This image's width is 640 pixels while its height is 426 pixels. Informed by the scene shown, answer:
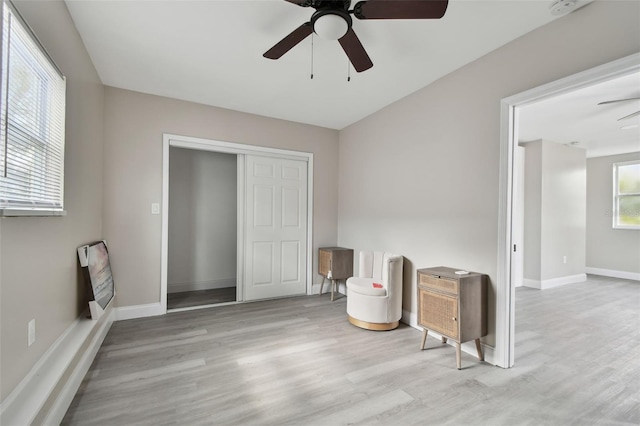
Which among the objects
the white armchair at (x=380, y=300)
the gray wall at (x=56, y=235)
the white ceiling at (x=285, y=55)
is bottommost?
the white armchair at (x=380, y=300)

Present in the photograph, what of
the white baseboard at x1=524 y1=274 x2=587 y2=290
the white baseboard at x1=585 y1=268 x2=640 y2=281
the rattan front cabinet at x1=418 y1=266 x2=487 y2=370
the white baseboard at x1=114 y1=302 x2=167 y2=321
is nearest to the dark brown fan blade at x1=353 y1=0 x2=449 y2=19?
the rattan front cabinet at x1=418 y1=266 x2=487 y2=370

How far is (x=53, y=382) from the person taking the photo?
1.50 metres

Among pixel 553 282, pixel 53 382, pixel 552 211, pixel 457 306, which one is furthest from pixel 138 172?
pixel 553 282

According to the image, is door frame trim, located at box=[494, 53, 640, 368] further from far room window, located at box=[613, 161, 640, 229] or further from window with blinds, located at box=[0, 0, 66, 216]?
far room window, located at box=[613, 161, 640, 229]

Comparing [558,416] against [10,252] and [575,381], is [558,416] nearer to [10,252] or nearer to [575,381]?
[575,381]

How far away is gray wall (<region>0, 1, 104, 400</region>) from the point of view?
1.32 m

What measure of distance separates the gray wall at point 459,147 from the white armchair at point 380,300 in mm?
262

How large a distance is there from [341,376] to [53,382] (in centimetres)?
174

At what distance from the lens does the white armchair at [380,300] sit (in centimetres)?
307

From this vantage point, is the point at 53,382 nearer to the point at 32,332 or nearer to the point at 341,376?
the point at 32,332

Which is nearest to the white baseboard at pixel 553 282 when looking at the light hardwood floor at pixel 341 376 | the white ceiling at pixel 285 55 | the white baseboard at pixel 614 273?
the white baseboard at pixel 614 273

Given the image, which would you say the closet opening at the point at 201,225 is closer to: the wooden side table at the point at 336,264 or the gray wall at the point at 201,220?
the gray wall at the point at 201,220

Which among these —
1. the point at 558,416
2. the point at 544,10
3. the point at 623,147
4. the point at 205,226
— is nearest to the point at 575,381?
the point at 558,416

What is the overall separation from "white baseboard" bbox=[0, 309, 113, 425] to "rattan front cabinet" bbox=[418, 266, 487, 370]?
8.62 feet
